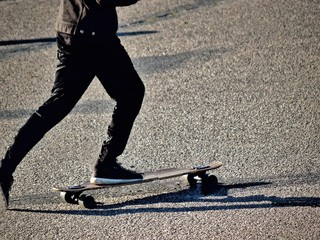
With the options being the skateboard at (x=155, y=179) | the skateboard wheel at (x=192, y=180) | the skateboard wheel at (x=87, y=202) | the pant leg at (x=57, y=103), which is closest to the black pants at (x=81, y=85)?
the pant leg at (x=57, y=103)

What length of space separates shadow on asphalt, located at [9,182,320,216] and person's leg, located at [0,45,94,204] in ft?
1.25

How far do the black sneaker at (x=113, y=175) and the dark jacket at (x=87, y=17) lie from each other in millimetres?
1100

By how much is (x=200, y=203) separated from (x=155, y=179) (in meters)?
0.44

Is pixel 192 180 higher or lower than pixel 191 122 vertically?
lower

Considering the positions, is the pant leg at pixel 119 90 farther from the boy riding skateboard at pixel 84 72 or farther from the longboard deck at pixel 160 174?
the longboard deck at pixel 160 174

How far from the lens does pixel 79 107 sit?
7.28 metres

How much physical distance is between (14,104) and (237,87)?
2364mm

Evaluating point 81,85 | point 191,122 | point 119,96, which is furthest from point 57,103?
point 191,122

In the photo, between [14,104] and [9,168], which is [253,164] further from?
[14,104]

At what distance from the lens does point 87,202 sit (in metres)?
5.41

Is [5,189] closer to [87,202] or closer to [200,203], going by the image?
[87,202]

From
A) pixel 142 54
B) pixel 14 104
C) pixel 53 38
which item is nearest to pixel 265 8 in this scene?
pixel 142 54

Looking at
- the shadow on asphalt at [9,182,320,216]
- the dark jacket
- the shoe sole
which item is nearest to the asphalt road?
the shadow on asphalt at [9,182,320,216]

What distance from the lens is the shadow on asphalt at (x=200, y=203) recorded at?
529 centimetres
